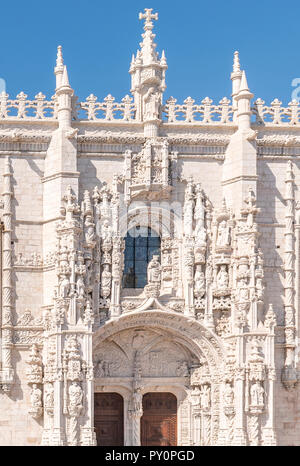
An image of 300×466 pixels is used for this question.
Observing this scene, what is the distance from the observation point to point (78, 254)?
39.0 meters

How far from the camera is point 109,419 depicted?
40.0 meters

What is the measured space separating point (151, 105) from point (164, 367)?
658 cm

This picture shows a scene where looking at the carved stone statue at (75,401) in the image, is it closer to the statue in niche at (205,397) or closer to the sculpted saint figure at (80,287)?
the sculpted saint figure at (80,287)

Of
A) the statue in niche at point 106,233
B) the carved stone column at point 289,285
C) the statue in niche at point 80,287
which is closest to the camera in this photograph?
the statue in niche at point 80,287

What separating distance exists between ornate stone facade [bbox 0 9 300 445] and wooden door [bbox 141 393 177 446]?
0.64 ft

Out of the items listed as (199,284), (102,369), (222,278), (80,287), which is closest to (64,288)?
(80,287)

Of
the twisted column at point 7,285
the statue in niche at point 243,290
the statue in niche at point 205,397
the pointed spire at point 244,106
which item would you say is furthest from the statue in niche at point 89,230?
the statue in niche at point 205,397

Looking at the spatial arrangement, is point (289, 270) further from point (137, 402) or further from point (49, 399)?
point (49, 399)

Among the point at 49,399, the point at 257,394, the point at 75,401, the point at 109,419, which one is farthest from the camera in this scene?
the point at 109,419

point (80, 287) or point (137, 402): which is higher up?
point (80, 287)

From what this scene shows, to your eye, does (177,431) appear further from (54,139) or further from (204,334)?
(54,139)

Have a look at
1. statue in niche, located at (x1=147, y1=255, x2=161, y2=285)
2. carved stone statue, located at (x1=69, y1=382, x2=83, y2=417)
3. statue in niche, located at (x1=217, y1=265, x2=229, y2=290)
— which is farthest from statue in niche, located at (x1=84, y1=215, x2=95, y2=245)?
carved stone statue, located at (x1=69, y1=382, x2=83, y2=417)

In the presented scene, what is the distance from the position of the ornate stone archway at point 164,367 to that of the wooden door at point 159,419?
0.62 feet

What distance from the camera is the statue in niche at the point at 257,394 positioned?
39.0 meters
